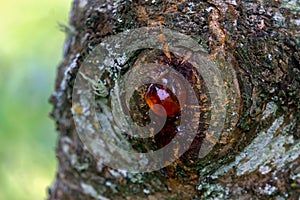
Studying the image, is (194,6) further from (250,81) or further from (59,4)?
(59,4)

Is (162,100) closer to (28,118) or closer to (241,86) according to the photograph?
(241,86)

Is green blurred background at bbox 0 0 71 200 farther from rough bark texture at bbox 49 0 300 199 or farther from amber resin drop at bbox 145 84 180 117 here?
amber resin drop at bbox 145 84 180 117

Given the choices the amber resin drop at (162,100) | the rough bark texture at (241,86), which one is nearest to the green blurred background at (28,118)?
the rough bark texture at (241,86)

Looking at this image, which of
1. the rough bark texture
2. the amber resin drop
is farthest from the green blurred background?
the amber resin drop

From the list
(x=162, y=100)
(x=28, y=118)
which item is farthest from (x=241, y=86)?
(x=28, y=118)

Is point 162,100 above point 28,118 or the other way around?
the other way around

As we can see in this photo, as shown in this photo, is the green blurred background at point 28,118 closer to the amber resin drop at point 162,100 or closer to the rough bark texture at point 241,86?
the rough bark texture at point 241,86
